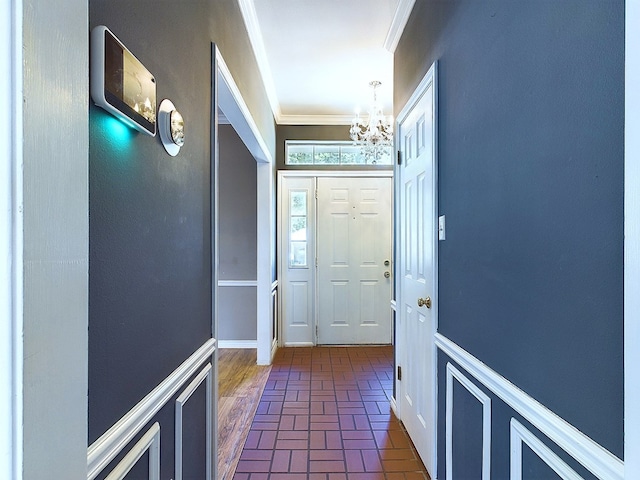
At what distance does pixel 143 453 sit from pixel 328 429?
169 cm

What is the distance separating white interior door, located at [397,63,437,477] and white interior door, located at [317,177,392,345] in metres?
1.79

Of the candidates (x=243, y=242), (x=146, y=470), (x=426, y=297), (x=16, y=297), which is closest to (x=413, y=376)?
(x=426, y=297)

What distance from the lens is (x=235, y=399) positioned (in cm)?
292

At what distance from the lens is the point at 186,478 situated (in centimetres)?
133

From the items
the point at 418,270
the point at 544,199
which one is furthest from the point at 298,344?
the point at 544,199

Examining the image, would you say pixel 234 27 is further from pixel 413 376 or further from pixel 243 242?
pixel 243 242

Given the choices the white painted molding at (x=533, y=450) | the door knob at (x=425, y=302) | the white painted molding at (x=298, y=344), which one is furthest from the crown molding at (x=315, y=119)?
the white painted molding at (x=533, y=450)

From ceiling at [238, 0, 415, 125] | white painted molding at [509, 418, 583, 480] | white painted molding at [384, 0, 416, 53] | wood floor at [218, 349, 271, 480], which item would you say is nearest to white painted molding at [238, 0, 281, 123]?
ceiling at [238, 0, 415, 125]

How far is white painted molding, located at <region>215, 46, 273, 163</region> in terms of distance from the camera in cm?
180

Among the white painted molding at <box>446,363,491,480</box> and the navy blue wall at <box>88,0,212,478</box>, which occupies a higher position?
the navy blue wall at <box>88,0,212,478</box>

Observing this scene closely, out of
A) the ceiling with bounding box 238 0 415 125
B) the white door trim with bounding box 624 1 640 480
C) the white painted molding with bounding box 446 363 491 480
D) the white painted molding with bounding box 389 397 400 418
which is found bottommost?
the white painted molding with bounding box 389 397 400 418

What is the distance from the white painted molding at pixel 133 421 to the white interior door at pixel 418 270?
1.18 meters

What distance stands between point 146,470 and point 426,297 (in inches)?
56.9

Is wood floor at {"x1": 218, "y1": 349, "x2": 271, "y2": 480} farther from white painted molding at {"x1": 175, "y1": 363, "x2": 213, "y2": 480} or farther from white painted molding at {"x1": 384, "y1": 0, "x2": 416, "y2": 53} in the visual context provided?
white painted molding at {"x1": 384, "y1": 0, "x2": 416, "y2": 53}
